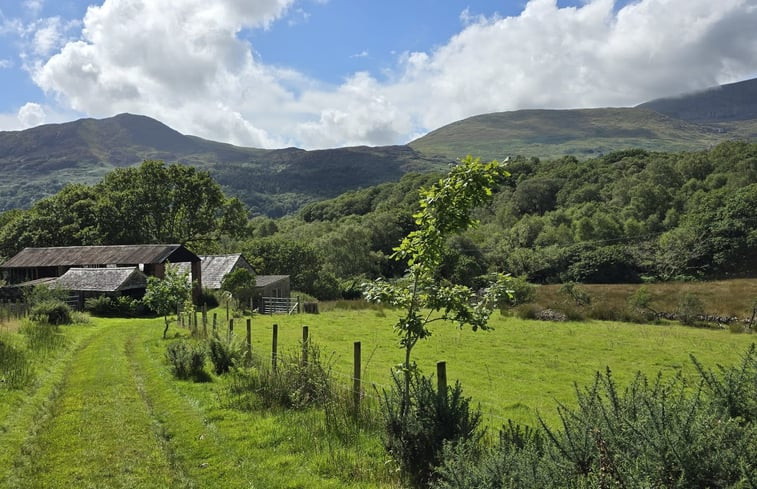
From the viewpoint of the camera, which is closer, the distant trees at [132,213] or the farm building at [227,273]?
the farm building at [227,273]

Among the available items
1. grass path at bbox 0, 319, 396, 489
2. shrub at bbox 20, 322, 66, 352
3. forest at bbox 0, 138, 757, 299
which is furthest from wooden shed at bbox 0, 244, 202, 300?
grass path at bbox 0, 319, 396, 489

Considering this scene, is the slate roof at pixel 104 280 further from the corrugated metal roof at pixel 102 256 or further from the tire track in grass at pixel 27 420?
the tire track in grass at pixel 27 420

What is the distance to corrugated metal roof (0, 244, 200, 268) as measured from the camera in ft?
163

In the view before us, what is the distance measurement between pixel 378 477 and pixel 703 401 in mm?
4454

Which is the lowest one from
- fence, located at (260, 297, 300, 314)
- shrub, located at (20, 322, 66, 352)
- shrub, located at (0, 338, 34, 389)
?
fence, located at (260, 297, 300, 314)

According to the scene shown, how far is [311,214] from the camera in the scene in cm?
15012

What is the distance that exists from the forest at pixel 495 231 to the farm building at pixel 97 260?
22.8ft

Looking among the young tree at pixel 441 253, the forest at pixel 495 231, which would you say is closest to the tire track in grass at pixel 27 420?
the young tree at pixel 441 253

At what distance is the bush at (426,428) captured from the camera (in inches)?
272

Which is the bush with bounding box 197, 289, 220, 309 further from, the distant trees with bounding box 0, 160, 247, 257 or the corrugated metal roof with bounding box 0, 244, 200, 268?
the distant trees with bounding box 0, 160, 247, 257

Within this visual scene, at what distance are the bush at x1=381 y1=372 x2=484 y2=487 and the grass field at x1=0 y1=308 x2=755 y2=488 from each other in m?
0.39

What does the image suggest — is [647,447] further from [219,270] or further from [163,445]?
[219,270]

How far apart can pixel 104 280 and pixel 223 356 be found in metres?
35.7

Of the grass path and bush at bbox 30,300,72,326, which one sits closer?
the grass path
